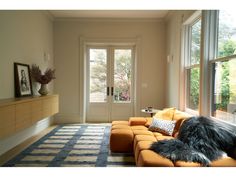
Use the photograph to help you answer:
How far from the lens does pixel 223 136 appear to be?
7.58 ft

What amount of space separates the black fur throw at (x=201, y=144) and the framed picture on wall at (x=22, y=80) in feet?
8.52

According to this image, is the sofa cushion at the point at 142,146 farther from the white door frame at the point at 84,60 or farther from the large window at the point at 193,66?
the white door frame at the point at 84,60

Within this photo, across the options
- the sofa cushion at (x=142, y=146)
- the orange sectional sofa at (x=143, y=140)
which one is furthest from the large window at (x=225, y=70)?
the sofa cushion at (x=142, y=146)

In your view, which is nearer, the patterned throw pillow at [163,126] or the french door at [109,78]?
the patterned throw pillow at [163,126]

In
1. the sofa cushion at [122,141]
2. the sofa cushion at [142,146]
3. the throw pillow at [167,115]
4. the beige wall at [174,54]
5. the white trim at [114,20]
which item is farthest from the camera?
the white trim at [114,20]

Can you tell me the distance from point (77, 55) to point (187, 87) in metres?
3.05

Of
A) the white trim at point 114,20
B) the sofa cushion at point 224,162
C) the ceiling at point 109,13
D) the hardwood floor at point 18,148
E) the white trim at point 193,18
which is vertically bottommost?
the hardwood floor at point 18,148

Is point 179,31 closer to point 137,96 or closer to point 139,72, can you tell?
point 139,72

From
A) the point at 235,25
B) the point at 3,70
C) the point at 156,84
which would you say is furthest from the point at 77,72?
the point at 235,25

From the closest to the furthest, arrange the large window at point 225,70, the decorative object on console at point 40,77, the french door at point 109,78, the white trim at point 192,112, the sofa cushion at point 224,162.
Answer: the sofa cushion at point 224,162, the large window at point 225,70, the white trim at point 192,112, the decorative object on console at point 40,77, the french door at point 109,78

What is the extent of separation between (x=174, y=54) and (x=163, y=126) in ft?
7.16

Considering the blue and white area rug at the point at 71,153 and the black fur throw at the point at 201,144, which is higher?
the black fur throw at the point at 201,144

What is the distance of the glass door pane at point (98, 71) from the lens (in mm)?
6148

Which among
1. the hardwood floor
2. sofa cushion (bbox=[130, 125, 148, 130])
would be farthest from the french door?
sofa cushion (bbox=[130, 125, 148, 130])
